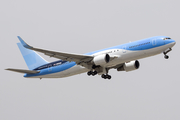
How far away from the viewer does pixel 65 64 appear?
41.0 meters

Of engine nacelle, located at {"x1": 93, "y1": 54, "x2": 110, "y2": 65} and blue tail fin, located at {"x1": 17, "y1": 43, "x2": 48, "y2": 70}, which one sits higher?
blue tail fin, located at {"x1": 17, "y1": 43, "x2": 48, "y2": 70}

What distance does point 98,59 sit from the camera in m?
37.2

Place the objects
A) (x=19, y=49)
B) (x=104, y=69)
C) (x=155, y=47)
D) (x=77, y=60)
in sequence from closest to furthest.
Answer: (x=155, y=47) → (x=77, y=60) → (x=104, y=69) → (x=19, y=49)

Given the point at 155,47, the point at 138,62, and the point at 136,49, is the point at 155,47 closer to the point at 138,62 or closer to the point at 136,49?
the point at 136,49

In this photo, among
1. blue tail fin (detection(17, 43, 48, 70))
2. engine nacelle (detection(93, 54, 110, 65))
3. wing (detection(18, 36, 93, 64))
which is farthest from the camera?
blue tail fin (detection(17, 43, 48, 70))

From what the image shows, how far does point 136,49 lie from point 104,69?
22.6ft

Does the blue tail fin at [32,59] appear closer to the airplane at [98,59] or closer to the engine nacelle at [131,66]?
the airplane at [98,59]

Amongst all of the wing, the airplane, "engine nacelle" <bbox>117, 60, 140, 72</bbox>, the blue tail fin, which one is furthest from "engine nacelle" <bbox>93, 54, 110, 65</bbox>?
the blue tail fin

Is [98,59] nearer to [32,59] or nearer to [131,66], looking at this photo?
[131,66]

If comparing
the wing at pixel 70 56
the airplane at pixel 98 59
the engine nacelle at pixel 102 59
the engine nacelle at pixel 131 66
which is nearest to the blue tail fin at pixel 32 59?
the airplane at pixel 98 59

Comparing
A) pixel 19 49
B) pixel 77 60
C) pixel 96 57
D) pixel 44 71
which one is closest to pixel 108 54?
pixel 96 57

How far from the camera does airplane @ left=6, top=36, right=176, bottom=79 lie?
118 feet

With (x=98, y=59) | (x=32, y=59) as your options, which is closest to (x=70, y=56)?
(x=98, y=59)

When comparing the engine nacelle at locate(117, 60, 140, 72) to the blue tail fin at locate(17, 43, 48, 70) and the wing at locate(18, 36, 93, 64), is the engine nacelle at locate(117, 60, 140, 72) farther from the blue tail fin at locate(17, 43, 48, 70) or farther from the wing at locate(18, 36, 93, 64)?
the blue tail fin at locate(17, 43, 48, 70)
